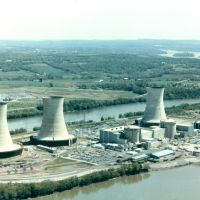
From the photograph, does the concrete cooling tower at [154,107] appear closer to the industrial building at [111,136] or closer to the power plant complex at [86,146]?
the power plant complex at [86,146]

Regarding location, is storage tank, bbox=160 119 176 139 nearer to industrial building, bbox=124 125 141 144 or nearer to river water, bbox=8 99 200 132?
industrial building, bbox=124 125 141 144

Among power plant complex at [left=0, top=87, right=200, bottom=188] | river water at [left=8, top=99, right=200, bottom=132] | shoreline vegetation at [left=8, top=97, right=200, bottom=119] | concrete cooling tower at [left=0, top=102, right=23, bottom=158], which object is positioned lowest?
river water at [left=8, top=99, right=200, bottom=132]

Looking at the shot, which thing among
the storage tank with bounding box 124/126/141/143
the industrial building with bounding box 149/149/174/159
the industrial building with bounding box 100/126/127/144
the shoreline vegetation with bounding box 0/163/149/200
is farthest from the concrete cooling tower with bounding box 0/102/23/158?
the storage tank with bounding box 124/126/141/143

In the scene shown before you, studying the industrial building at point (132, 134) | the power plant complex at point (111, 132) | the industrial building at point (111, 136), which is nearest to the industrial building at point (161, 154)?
the power plant complex at point (111, 132)

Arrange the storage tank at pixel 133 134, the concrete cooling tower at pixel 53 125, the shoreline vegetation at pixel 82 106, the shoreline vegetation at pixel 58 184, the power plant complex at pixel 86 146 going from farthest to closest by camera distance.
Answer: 1. the shoreline vegetation at pixel 82 106
2. the storage tank at pixel 133 134
3. the concrete cooling tower at pixel 53 125
4. the power plant complex at pixel 86 146
5. the shoreline vegetation at pixel 58 184

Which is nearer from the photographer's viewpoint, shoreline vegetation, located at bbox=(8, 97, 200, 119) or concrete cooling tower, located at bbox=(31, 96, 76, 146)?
concrete cooling tower, located at bbox=(31, 96, 76, 146)

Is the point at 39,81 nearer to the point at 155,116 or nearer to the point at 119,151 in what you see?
the point at 155,116
